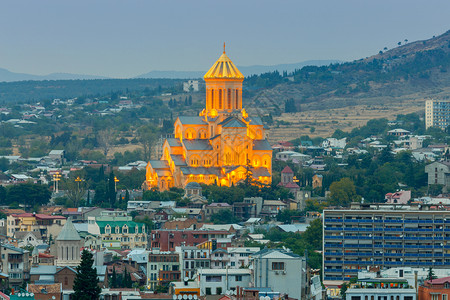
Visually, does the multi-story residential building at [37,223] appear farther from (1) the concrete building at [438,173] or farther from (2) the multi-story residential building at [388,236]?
(1) the concrete building at [438,173]

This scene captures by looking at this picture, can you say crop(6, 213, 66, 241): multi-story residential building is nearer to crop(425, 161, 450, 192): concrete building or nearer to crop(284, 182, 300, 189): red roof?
crop(284, 182, 300, 189): red roof

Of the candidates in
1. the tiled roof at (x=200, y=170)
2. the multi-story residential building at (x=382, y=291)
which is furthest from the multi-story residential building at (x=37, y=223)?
the multi-story residential building at (x=382, y=291)

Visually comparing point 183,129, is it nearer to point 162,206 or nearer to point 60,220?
point 162,206

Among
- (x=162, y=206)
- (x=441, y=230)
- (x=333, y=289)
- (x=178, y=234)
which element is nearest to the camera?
(x=333, y=289)

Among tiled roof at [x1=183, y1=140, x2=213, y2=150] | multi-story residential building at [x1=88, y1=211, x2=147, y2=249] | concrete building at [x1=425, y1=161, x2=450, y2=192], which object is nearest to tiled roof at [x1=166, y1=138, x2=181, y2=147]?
tiled roof at [x1=183, y1=140, x2=213, y2=150]

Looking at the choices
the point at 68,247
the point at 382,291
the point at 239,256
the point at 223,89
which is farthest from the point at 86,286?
the point at 223,89

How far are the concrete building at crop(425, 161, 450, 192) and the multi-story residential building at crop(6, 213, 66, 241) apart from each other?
139 feet

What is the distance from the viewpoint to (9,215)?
13538cm

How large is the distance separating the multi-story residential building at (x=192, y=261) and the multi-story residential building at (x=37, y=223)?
3103 centimetres

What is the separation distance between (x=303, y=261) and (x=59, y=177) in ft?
299

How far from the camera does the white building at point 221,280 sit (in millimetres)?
80688

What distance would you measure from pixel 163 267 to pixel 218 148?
191ft

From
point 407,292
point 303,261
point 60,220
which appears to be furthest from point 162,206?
point 407,292

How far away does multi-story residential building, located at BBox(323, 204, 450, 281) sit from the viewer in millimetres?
104750
